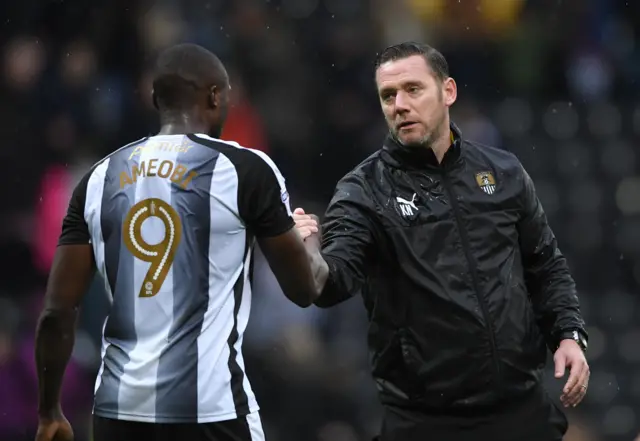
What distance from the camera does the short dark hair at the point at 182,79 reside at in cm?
368

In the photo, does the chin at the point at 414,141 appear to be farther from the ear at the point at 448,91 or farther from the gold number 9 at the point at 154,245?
the gold number 9 at the point at 154,245

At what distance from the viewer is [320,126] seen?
28.1 feet

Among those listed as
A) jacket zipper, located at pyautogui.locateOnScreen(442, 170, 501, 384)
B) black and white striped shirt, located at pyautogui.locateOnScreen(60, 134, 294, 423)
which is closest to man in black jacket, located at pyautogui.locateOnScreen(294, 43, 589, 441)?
jacket zipper, located at pyautogui.locateOnScreen(442, 170, 501, 384)

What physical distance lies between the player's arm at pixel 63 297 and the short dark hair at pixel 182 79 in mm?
353

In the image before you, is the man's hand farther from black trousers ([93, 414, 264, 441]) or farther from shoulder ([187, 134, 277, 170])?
shoulder ([187, 134, 277, 170])

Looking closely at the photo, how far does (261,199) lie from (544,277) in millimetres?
1429

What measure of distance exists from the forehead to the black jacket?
24 cm

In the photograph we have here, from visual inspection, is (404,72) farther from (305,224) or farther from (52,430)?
(52,430)

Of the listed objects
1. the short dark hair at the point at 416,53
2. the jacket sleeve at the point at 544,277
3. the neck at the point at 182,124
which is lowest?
the jacket sleeve at the point at 544,277

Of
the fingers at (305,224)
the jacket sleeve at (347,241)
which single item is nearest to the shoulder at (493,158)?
the jacket sleeve at (347,241)

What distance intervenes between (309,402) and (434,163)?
3.53 meters

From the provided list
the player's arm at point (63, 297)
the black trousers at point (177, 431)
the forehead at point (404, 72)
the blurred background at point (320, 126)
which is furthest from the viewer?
the blurred background at point (320, 126)

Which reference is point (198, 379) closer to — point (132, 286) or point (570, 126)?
point (132, 286)

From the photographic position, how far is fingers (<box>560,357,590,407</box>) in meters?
4.28
